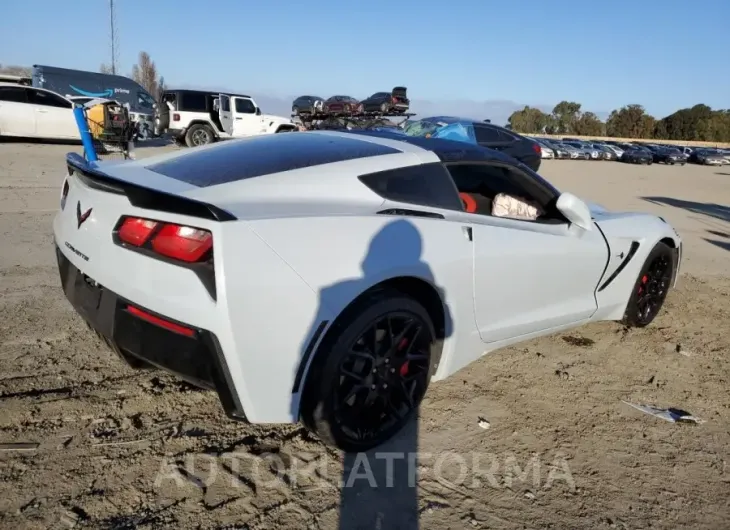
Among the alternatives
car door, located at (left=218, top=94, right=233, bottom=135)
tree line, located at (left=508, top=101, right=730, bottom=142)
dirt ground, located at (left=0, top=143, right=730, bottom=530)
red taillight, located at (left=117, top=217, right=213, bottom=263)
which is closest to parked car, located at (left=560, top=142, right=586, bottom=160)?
car door, located at (left=218, top=94, right=233, bottom=135)

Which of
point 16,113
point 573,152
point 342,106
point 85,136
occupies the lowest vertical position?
point 85,136

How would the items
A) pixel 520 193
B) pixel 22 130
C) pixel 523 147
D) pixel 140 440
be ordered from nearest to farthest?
pixel 140 440
pixel 520 193
pixel 523 147
pixel 22 130

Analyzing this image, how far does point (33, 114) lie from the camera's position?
17.1 metres

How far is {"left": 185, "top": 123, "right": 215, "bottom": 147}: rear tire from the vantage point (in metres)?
19.8

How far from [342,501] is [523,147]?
13.1 meters

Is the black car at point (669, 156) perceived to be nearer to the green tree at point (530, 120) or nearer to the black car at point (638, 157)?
the black car at point (638, 157)

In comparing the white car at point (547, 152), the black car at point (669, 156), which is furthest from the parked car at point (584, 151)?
the black car at point (669, 156)

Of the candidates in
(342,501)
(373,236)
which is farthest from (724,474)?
(373,236)

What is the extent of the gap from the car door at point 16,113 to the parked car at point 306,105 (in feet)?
45.1

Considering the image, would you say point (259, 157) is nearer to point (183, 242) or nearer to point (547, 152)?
point (183, 242)

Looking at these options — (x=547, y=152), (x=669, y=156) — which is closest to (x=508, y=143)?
(x=547, y=152)

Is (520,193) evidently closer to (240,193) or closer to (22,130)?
(240,193)

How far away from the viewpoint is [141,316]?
7.55ft

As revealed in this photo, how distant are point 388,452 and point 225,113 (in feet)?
63.1
